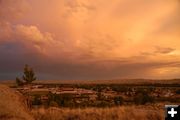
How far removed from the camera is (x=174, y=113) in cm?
980

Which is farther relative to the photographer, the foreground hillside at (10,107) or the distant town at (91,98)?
the distant town at (91,98)

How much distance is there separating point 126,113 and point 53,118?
4.36m

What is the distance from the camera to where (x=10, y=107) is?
48.9ft

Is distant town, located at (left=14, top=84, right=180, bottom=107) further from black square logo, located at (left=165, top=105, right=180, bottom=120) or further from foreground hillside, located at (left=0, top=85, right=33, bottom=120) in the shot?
black square logo, located at (left=165, top=105, right=180, bottom=120)

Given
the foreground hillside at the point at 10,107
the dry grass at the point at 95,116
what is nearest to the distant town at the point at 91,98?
the dry grass at the point at 95,116

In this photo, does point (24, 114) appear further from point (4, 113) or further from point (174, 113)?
point (174, 113)

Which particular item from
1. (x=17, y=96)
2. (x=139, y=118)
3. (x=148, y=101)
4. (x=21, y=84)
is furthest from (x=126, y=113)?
(x=21, y=84)

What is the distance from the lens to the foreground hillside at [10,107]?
14.7 meters

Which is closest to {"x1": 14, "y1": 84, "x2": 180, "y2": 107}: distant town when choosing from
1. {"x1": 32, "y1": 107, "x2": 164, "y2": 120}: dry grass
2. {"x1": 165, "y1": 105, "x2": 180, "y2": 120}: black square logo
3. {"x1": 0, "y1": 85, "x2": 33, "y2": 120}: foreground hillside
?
{"x1": 32, "y1": 107, "x2": 164, "y2": 120}: dry grass

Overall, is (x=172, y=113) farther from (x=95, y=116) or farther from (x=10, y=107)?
(x=95, y=116)

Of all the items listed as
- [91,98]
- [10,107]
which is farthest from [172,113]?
[91,98]

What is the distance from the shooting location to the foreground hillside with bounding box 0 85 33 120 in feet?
48.1

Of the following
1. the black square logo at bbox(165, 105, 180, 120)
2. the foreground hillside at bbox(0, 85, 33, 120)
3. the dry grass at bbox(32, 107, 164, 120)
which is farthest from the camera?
the dry grass at bbox(32, 107, 164, 120)

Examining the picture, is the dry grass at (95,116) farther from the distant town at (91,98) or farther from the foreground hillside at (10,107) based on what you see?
the foreground hillside at (10,107)
